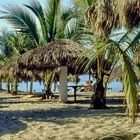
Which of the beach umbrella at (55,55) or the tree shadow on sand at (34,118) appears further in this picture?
the beach umbrella at (55,55)

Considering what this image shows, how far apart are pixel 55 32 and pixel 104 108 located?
564 cm

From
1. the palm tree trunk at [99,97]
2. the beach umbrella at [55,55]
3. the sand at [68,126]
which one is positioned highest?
the beach umbrella at [55,55]

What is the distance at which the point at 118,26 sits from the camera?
7.85 meters

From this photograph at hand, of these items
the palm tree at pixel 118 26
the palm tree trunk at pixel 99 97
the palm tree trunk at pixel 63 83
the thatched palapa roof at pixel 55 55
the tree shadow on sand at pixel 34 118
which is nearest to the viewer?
the palm tree at pixel 118 26

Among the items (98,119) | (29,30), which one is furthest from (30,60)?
(98,119)

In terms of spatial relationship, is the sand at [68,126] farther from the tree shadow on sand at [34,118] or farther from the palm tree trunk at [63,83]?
the palm tree trunk at [63,83]

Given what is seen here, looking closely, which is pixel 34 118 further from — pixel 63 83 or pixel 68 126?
pixel 63 83

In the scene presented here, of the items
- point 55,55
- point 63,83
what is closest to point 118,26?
point 55,55

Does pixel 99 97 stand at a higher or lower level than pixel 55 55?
lower

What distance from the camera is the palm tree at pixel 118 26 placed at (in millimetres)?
5414

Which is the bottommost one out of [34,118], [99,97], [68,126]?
[68,126]

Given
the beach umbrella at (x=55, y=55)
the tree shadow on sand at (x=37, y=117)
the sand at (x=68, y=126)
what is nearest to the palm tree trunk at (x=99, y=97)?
the tree shadow on sand at (x=37, y=117)

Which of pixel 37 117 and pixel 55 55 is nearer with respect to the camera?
pixel 37 117

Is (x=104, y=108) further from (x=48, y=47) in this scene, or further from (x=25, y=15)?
(x=25, y=15)
